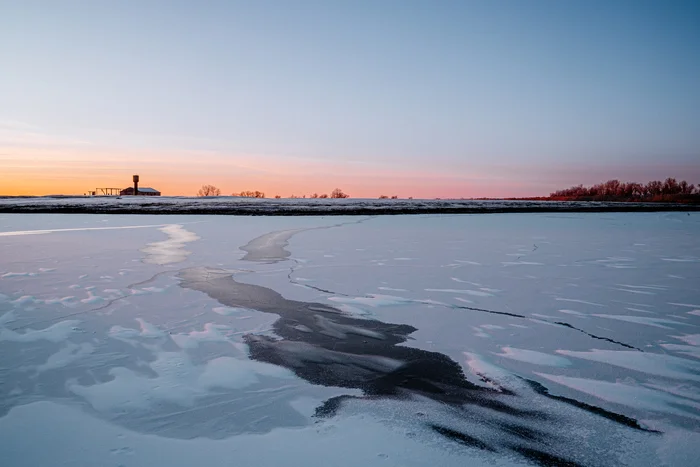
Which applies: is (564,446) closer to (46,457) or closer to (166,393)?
(166,393)

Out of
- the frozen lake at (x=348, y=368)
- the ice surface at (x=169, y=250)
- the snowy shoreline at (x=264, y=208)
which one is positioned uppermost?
the snowy shoreline at (x=264, y=208)

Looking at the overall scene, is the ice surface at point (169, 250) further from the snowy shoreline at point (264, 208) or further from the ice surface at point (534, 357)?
the snowy shoreline at point (264, 208)

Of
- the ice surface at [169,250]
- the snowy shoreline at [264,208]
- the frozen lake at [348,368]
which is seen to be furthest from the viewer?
the snowy shoreline at [264,208]

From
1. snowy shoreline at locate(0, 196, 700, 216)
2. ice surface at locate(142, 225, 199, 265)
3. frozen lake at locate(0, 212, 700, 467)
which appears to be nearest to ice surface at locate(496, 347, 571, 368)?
frozen lake at locate(0, 212, 700, 467)

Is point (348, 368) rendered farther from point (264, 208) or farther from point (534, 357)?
point (264, 208)

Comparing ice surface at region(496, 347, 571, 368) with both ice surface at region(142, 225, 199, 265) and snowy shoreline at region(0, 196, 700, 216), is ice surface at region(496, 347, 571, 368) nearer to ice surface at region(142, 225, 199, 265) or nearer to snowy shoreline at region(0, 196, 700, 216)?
ice surface at region(142, 225, 199, 265)

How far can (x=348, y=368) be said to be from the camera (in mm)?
2965

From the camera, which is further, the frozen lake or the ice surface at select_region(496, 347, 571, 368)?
the ice surface at select_region(496, 347, 571, 368)

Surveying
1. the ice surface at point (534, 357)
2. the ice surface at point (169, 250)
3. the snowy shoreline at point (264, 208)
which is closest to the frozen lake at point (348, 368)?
the ice surface at point (534, 357)

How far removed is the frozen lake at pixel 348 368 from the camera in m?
2.04

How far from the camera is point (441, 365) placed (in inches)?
120

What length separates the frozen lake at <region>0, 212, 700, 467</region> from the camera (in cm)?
204

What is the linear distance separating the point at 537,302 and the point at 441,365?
2203 mm

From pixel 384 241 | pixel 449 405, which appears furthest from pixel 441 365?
pixel 384 241
